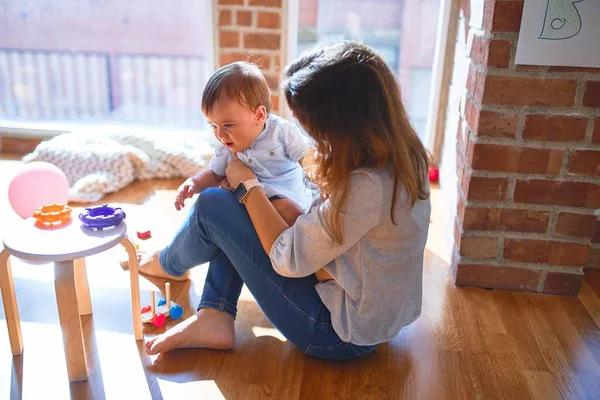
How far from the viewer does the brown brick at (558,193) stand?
5.37ft

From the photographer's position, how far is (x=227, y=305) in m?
1.48

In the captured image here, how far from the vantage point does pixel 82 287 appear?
1.54 metres

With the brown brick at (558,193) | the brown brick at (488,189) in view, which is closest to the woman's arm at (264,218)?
the brown brick at (488,189)

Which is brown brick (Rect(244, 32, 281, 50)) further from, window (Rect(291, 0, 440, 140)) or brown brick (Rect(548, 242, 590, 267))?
brown brick (Rect(548, 242, 590, 267))

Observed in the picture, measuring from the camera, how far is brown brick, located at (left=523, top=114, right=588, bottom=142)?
158 centimetres

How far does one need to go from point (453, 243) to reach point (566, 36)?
2.30ft

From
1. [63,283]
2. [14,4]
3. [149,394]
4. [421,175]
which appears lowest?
[149,394]

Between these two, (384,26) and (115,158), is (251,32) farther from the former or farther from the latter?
(115,158)

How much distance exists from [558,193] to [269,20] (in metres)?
1.45

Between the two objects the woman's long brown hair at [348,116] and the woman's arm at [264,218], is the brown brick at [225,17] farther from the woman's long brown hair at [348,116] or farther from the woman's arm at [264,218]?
the woman's long brown hair at [348,116]

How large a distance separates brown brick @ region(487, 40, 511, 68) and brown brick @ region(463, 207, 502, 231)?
15.9 inches

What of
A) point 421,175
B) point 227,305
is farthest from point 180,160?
point 421,175

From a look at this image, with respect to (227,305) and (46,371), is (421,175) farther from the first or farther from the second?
(46,371)

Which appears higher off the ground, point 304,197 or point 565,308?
point 304,197
